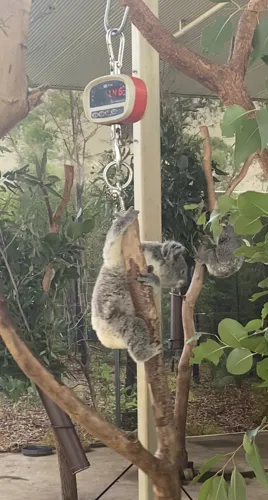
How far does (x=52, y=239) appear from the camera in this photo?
1765 millimetres

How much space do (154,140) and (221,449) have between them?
2.21m

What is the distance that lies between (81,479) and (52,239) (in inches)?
42.9

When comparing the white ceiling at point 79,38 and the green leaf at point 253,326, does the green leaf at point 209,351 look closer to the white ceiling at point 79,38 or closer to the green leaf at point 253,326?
the green leaf at point 253,326

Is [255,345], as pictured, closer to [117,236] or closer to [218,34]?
[117,236]

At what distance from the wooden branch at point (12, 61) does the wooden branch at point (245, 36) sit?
22.2 inches

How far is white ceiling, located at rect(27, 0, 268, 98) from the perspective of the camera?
198cm

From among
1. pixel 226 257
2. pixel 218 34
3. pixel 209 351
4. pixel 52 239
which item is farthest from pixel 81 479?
pixel 218 34

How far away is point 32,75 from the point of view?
233cm

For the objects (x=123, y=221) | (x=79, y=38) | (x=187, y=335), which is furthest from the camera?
(x=79, y=38)

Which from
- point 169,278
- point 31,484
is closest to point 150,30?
point 169,278

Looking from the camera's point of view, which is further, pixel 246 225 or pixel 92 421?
pixel 92 421

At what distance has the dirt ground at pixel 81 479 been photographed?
219 centimetres

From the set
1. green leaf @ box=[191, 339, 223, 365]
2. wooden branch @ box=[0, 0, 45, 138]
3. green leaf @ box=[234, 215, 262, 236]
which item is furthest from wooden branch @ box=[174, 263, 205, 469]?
green leaf @ box=[234, 215, 262, 236]

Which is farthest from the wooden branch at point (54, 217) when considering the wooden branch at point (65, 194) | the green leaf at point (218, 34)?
the green leaf at point (218, 34)
